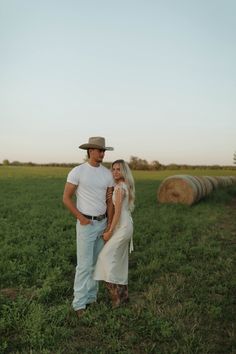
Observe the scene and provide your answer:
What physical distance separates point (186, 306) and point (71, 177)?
94.4 inches

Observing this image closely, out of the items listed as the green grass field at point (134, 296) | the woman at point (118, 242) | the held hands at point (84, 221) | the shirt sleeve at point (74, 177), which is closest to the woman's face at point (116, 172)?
the woman at point (118, 242)

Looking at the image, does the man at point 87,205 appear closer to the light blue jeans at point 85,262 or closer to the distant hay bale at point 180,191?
the light blue jeans at point 85,262

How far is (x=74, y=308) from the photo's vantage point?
5.59m

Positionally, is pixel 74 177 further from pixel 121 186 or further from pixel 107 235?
pixel 107 235

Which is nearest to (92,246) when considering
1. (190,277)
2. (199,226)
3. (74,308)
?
(74,308)

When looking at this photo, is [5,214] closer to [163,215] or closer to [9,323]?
[163,215]

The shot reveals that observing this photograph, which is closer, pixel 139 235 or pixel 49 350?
pixel 49 350

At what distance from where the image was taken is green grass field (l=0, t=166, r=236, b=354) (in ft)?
15.8

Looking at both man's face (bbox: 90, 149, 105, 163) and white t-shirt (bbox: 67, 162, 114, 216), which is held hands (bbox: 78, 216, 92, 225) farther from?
man's face (bbox: 90, 149, 105, 163)

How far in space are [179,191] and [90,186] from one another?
468 inches

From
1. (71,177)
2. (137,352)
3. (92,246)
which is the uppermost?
(71,177)

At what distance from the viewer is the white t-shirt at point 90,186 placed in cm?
564

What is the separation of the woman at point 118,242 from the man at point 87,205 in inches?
5.7

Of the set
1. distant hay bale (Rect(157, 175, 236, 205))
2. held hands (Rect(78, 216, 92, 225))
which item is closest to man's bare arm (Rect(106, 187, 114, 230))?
held hands (Rect(78, 216, 92, 225))
